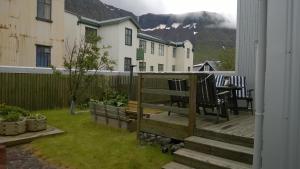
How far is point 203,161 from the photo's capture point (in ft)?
13.7

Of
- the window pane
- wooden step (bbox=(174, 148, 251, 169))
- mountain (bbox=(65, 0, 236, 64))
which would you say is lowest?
wooden step (bbox=(174, 148, 251, 169))

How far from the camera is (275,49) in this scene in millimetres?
1913

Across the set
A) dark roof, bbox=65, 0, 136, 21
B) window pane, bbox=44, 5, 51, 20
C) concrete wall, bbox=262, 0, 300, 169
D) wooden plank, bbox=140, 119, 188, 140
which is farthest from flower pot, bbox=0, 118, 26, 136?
dark roof, bbox=65, 0, 136, 21

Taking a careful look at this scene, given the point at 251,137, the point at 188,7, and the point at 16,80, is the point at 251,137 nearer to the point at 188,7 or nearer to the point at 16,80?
the point at 16,80

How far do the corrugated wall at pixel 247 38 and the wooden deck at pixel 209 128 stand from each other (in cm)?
268

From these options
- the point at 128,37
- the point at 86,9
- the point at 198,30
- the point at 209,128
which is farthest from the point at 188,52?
the point at 198,30

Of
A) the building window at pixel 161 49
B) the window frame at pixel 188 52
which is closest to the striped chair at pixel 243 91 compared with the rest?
the building window at pixel 161 49

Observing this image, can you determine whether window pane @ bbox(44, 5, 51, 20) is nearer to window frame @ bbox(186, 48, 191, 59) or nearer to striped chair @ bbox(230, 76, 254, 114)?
striped chair @ bbox(230, 76, 254, 114)

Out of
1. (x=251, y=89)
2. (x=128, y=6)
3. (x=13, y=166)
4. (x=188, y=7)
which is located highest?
(x=188, y=7)

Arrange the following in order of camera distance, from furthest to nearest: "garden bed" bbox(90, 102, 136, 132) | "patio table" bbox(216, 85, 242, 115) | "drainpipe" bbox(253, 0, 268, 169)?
"garden bed" bbox(90, 102, 136, 132)
"patio table" bbox(216, 85, 242, 115)
"drainpipe" bbox(253, 0, 268, 169)

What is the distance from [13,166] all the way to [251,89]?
6.08 m

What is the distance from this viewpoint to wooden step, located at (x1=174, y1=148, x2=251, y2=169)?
395 centimetres

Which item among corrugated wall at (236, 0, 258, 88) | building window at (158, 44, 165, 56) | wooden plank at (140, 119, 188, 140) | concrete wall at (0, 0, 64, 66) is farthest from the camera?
building window at (158, 44, 165, 56)

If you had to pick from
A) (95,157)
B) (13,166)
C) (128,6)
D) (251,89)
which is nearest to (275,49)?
(95,157)
